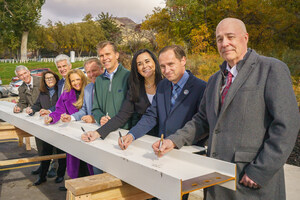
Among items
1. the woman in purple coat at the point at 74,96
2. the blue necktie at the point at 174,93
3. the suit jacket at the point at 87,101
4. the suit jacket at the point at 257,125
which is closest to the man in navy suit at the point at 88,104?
the suit jacket at the point at 87,101

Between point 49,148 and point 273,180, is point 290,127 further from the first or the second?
point 49,148

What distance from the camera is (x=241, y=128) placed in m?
1.77

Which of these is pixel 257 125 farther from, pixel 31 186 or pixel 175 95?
pixel 31 186

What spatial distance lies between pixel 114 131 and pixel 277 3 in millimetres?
18581

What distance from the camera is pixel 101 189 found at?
6.73ft

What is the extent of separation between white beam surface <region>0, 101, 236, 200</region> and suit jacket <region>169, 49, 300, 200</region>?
0.41 ft

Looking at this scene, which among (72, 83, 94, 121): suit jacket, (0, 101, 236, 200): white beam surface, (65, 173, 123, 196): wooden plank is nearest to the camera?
(0, 101, 236, 200): white beam surface

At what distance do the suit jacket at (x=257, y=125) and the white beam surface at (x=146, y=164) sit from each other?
12 cm

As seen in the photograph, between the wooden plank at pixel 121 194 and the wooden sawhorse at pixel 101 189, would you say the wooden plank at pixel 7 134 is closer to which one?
the wooden sawhorse at pixel 101 189

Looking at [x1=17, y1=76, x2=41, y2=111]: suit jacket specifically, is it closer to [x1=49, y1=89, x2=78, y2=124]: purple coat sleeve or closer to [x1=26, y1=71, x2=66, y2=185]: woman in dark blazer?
[x1=26, y1=71, x2=66, y2=185]: woman in dark blazer

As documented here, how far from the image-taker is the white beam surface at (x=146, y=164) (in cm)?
170

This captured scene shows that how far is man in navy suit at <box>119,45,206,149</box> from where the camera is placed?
2434 millimetres

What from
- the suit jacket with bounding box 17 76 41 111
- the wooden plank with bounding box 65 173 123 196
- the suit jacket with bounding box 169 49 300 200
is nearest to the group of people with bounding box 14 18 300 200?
the suit jacket with bounding box 169 49 300 200

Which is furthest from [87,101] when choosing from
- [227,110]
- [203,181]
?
[203,181]
